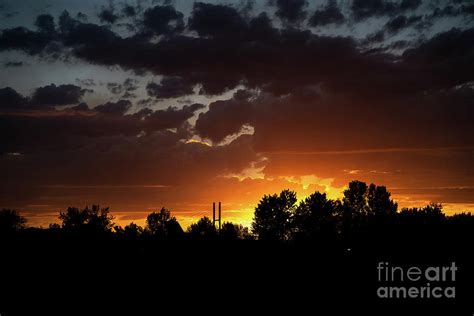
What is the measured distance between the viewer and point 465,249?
1635 inches

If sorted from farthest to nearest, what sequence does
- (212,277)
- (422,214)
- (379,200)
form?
Result: (379,200)
(422,214)
(212,277)

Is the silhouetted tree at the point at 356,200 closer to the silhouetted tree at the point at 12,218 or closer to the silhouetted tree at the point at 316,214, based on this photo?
the silhouetted tree at the point at 316,214

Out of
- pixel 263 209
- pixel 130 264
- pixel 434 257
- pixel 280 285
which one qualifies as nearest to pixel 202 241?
pixel 130 264

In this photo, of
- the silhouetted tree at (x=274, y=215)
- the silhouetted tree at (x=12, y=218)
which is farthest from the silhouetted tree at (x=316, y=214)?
the silhouetted tree at (x=12, y=218)

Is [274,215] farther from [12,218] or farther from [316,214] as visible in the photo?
[12,218]

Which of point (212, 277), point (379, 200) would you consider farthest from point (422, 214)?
point (212, 277)

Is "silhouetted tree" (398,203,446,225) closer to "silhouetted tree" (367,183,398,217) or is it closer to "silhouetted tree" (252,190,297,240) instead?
"silhouetted tree" (367,183,398,217)

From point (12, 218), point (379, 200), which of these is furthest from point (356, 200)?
point (12, 218)

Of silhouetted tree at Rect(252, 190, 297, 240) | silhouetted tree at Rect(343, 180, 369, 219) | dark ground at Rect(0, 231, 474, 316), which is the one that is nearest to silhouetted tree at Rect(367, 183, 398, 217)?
silhouetted tree at Rect(343, 180, 369, 219)

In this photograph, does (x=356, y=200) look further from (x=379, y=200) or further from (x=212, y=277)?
(x=212, y=277)

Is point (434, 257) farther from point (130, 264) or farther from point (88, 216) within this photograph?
point (88, 216)

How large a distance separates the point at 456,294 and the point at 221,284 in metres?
14.9

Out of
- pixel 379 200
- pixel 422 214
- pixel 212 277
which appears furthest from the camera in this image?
pixel 379 200

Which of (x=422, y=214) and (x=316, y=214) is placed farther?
(x=316, y=214)
